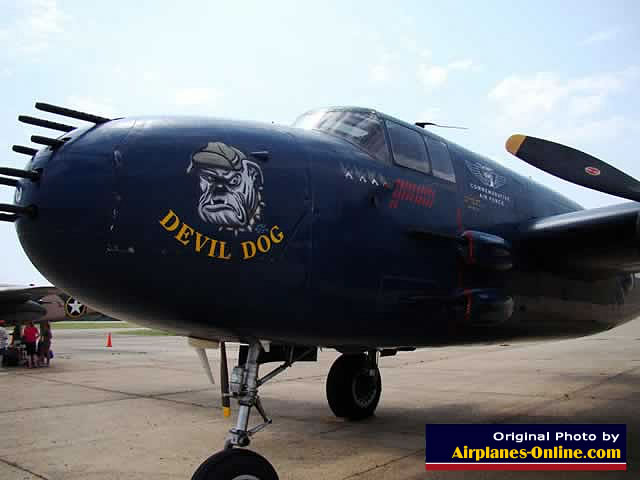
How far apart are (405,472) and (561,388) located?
26.1 feet

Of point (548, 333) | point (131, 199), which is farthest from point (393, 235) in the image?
point (548, 333)

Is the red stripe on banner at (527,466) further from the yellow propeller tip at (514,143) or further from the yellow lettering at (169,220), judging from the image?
the yellow lettering at (169,220)

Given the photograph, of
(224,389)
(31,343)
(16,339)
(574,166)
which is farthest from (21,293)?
(574,166)

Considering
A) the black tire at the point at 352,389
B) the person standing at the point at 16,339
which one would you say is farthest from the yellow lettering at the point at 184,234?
the person standing at the point at 16,339

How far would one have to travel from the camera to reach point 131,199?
3895mm

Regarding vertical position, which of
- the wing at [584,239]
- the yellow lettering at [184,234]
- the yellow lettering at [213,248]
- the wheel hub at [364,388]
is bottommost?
the wheel hub at [364,388]

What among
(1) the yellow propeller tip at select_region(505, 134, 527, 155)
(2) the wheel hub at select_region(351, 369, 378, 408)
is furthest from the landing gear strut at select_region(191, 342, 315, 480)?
(2) the wheel hub at select_region(351, 369, 378, 408)

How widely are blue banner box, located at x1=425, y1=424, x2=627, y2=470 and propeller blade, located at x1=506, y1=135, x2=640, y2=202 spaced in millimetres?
2741

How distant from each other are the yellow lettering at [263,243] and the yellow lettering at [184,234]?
1.70 feet

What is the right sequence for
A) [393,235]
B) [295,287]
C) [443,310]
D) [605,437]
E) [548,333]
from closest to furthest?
[295,287], [393,235], [443,310], [605,437], [548,333]

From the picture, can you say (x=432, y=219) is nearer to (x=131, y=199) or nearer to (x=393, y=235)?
(x=393, y=235)

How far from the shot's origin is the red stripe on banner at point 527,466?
20.3 ft

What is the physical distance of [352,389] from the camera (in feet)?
29.6

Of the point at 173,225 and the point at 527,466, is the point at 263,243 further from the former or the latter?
the point at 527,466
